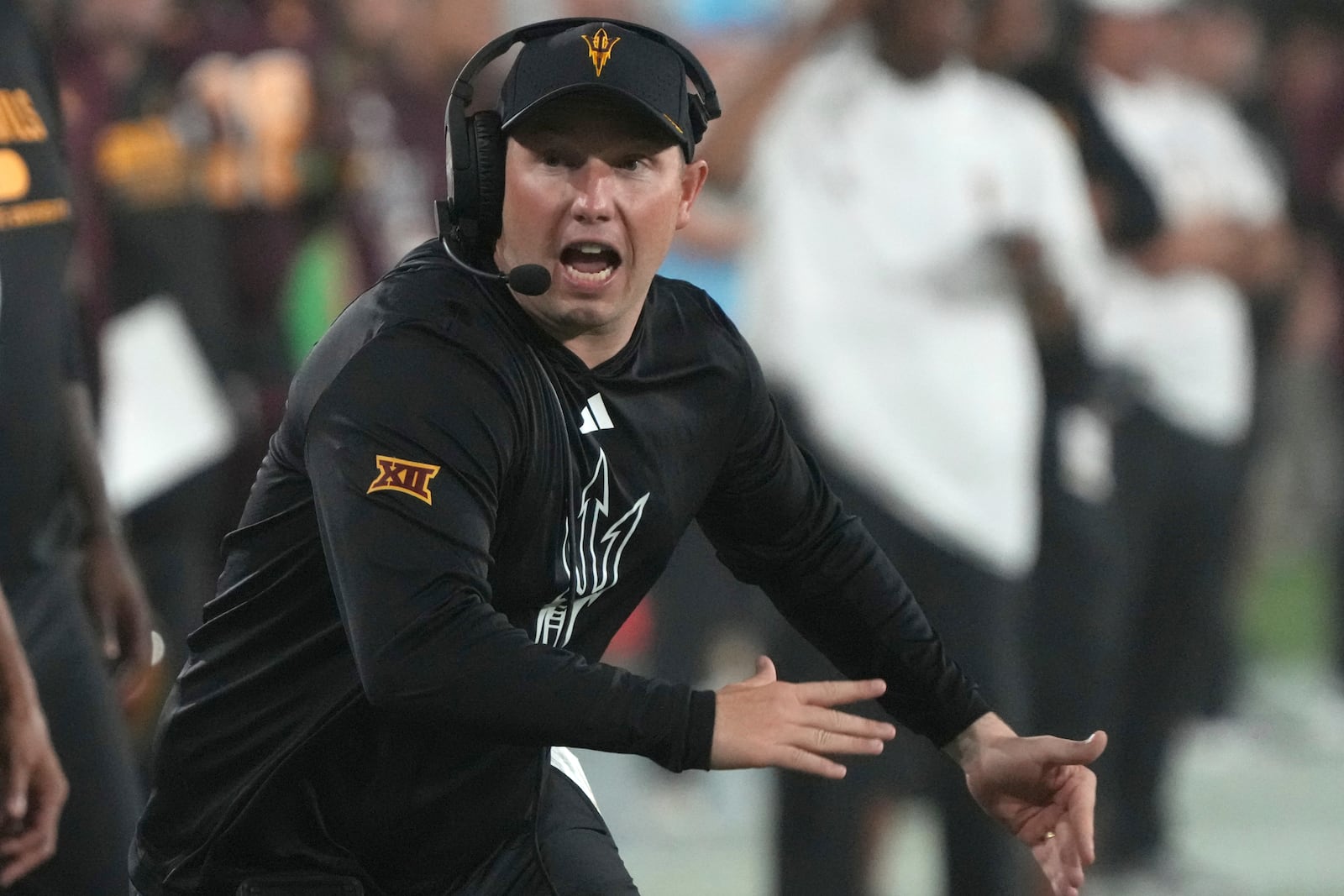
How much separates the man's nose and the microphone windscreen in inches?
3.5

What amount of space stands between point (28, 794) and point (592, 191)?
3.41ft

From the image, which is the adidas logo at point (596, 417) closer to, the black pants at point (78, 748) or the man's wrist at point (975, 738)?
the man's wrist at point (975, 738)

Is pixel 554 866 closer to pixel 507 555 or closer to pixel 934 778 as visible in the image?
pixel 507 555

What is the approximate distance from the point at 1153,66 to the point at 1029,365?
2.02 metres

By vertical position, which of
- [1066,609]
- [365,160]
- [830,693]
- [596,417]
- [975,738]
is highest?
[596,417]

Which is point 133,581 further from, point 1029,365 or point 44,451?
point 1029,365

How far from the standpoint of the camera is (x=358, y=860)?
230 centimetres

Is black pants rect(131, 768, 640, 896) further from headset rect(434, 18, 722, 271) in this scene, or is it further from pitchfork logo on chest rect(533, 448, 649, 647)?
headset rect(434, 18, 722, 271)

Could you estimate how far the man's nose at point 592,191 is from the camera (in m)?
2.19

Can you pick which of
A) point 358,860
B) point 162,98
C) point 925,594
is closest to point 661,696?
point 358,860

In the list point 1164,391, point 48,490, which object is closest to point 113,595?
point 48,490

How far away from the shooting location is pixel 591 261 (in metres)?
2.25

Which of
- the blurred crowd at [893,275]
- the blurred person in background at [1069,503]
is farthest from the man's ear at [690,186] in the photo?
the blurred person in background at [1069,503]

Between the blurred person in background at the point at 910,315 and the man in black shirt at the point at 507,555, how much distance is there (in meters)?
2.19
